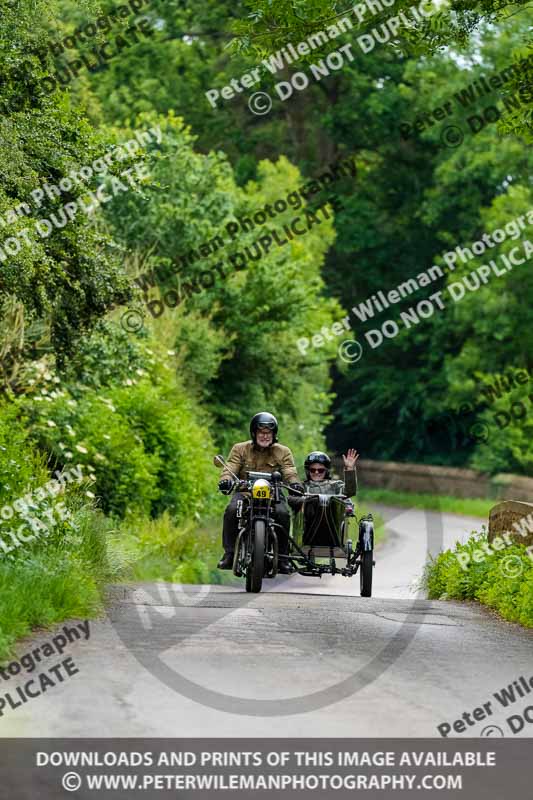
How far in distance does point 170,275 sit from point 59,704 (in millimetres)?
25072

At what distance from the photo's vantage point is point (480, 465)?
49.6m

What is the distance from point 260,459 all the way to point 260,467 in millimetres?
101

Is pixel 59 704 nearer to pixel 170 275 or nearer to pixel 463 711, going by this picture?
pixel 463 711

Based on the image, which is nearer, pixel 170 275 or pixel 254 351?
pixel 170 275

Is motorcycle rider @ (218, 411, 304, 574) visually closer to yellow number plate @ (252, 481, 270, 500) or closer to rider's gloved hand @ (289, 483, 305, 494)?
rider's gloved hand @ (289, 483, 305, 494)

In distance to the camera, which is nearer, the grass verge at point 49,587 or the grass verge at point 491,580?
the grass verge at point 49,587

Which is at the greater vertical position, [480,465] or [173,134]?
[173,134]

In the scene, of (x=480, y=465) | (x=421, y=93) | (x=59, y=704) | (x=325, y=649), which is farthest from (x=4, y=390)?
(x=421, y=93)

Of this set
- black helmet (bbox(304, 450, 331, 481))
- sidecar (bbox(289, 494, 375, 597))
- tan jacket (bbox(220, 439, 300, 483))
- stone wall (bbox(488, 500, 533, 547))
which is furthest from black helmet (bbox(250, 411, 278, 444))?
stone wall (bbox(488, 500, 533, 547))

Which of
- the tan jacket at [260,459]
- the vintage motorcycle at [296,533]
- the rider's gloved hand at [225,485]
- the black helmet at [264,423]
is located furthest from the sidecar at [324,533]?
→ the rider's gloved hand at [225,485]

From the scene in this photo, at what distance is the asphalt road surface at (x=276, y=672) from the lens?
7.69m

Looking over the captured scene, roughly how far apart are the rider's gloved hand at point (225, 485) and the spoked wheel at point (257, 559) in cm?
47

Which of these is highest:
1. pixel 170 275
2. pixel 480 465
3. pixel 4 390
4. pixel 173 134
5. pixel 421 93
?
pixel 421 93

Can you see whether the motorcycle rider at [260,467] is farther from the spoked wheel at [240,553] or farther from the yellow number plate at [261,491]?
→ the yellow number plate at [261,491]
